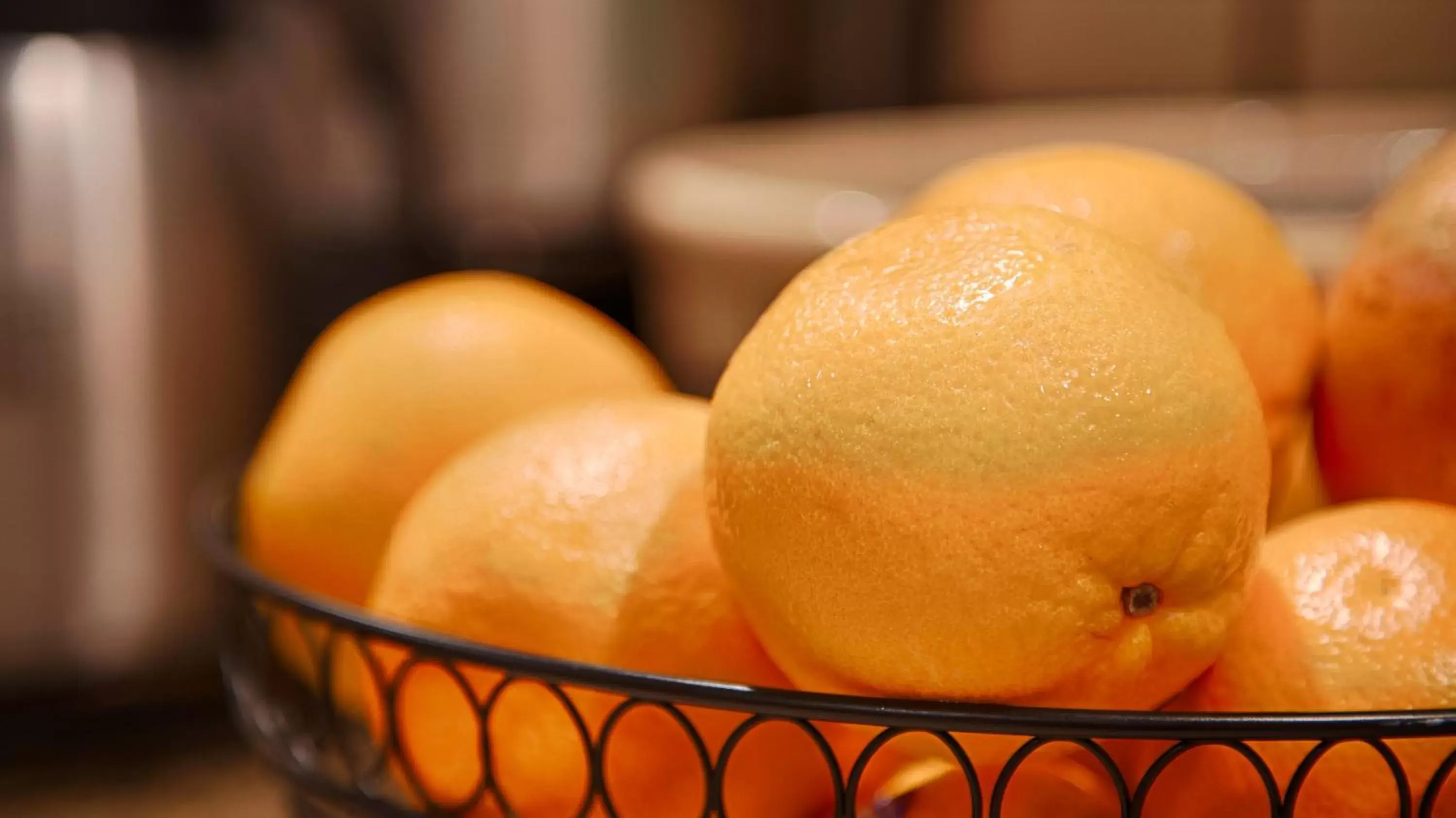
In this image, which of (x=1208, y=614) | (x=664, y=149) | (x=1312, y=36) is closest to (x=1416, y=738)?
(x=1208, y=614)

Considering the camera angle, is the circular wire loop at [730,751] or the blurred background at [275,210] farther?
the blurred background at [275,210]

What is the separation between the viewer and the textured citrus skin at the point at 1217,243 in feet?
0.89

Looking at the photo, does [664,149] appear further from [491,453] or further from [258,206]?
[491,453]

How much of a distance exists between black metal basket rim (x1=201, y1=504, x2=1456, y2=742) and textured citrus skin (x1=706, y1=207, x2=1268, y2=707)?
10 mm

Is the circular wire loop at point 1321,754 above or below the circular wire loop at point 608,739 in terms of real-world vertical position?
above

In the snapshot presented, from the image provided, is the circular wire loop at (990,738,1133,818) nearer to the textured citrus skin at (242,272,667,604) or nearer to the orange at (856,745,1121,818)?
the orange at (856,745,1121,818)

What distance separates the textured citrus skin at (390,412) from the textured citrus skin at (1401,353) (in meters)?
0.16

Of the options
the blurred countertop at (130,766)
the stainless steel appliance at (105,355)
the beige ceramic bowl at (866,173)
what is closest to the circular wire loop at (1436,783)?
the beige ceramic bowl at (866,173)

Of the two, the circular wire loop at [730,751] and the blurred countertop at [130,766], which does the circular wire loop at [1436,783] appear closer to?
the circular wire loop at [730,751]

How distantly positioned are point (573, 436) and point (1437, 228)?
18cm

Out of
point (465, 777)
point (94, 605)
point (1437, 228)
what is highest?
point (1437, 228)

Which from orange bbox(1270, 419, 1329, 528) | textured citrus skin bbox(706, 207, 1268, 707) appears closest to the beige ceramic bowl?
orange bbox(1270, 419, 1329, 528)

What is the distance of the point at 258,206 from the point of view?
2.54ft

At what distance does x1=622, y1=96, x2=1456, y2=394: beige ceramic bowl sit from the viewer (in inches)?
19.8
